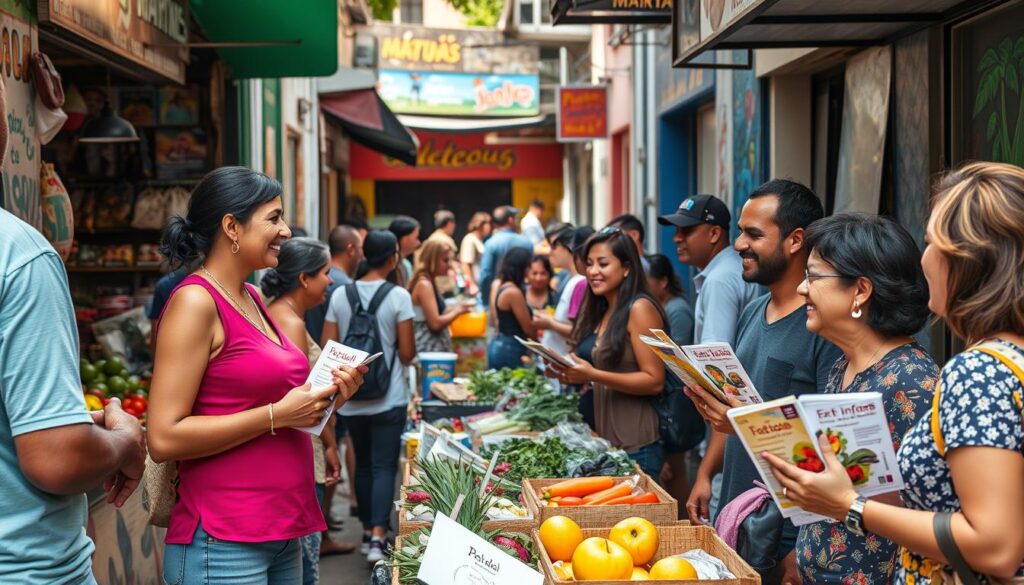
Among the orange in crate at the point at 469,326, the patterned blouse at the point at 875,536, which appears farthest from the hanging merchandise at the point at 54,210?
the orange in crate at the point at 469,326

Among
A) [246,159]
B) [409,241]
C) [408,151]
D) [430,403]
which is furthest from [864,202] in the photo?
[408,151]

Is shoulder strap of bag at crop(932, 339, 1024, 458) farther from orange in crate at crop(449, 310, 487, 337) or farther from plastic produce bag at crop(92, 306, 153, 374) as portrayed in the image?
orange in crate at crop(449, 310, 487, 337)

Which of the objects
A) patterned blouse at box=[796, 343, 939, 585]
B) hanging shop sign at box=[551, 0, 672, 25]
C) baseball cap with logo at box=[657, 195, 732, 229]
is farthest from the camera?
hanging shop sign at box=[551, 0, 672, 25]

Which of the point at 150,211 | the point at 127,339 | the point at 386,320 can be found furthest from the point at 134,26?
the point at 150,211

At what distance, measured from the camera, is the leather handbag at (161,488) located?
3684mm

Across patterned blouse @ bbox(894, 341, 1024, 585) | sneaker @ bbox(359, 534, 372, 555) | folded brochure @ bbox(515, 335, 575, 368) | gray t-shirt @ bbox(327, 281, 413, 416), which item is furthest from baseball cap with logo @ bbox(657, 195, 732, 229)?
Result: patterned blouse @ bbox(894, 341, 1024, 585)

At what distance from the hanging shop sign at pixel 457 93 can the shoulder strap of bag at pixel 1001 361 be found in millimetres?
23127

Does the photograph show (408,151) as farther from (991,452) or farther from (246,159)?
(991,452)

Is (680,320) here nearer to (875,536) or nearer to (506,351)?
(506,351)

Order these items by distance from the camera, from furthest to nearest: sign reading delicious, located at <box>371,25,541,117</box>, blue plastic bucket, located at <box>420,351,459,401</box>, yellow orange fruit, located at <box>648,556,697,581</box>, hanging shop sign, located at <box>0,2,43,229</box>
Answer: sign reading delicious, located at <box>371,25,541,117</box> < blue plastic bucket, located at <box>420,351,459,401</box> < hanging shop sign, located at <box>0,2,43,229</box> < yellow orange fruit, located at <box>648,556,697,581</box>

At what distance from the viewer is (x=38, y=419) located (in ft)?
7.59

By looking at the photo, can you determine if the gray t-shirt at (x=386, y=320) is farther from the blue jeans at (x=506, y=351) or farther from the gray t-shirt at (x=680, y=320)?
the blue jeans at (x=506, y=351)

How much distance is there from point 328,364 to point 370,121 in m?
13.7

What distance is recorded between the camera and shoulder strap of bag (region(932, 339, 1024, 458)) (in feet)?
7.55
